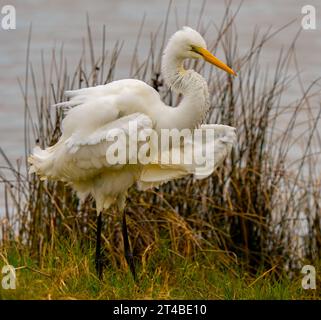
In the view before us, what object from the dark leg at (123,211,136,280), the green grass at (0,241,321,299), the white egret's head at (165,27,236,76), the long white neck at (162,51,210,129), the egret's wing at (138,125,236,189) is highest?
the white egret's head at (165,27,236,76)

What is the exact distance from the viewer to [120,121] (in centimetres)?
557

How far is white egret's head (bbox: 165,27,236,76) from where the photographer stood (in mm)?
5680

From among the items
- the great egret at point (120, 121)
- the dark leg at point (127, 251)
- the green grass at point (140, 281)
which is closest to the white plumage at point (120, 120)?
the great egret at point (120, 121)

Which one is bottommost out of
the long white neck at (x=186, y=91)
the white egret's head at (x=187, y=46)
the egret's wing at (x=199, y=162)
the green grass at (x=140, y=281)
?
the green grass at (x=140, y=281)

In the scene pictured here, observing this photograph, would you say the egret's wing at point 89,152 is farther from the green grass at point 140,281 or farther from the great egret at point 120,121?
the green grass at point 140,281

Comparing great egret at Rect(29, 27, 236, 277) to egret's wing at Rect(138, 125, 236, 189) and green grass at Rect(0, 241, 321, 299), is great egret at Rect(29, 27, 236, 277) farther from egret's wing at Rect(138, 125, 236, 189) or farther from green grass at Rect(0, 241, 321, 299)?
green grass at Rect(0, 241, 321, 299)

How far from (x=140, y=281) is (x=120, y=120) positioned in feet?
3.72

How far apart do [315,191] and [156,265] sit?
5.19 feet

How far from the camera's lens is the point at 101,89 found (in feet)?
18.7

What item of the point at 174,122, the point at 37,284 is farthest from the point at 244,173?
the point at 37,284

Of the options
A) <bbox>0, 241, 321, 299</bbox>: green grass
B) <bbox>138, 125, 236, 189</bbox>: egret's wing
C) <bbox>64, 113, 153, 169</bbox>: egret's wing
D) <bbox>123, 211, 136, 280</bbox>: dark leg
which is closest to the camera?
<bbox>0, 241, 321, 299</bbox>: green grass

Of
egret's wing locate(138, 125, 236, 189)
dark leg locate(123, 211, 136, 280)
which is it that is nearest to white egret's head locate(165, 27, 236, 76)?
egret's wing locate(138, 125, 236, 189)

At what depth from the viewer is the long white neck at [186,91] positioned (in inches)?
224
